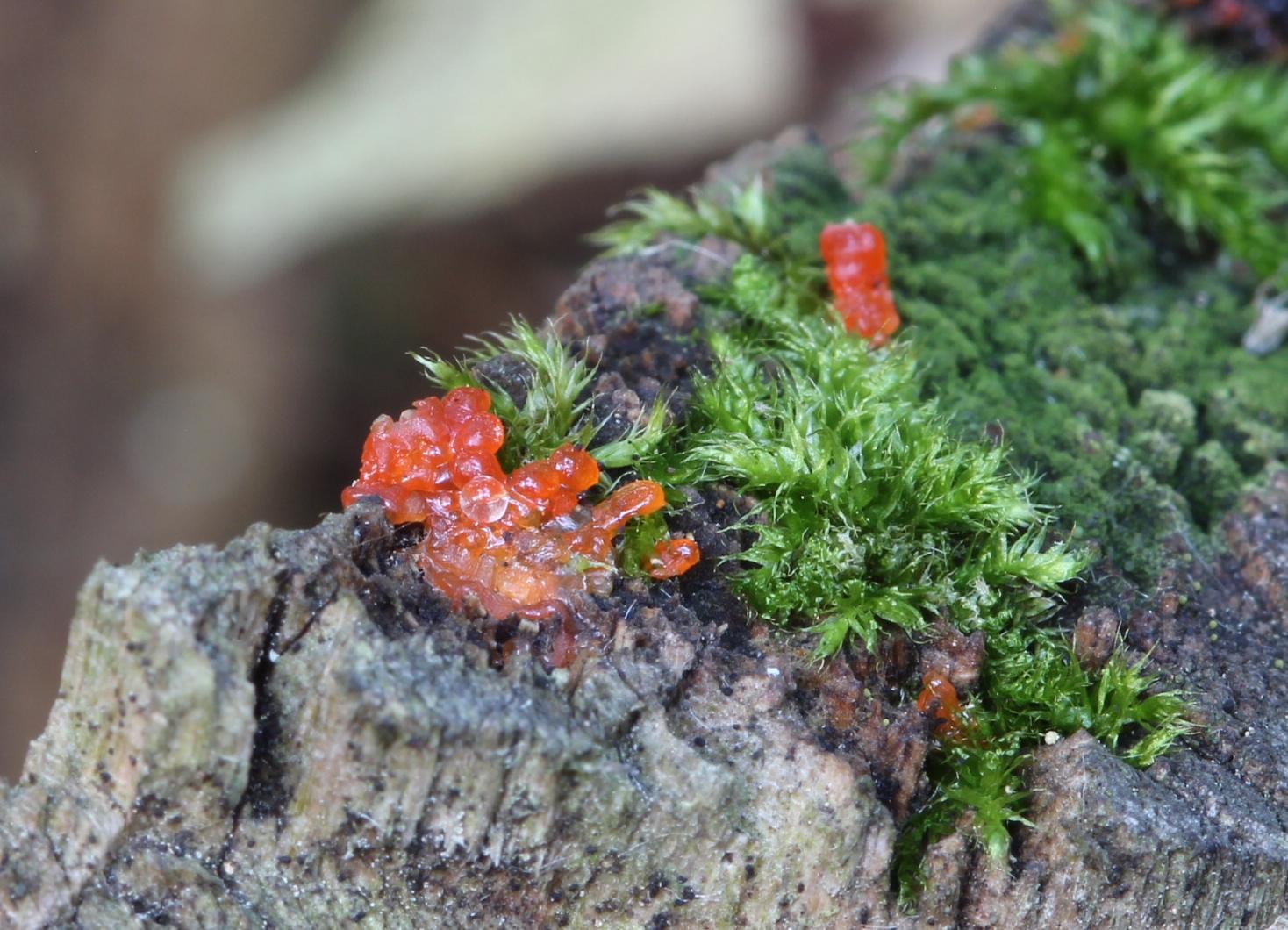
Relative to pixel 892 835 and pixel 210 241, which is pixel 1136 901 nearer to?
pixel 892 835

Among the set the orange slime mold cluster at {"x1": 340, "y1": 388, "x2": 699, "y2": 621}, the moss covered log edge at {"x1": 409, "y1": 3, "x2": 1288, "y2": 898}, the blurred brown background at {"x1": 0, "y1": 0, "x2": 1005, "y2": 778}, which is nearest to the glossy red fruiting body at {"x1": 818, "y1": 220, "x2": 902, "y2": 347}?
the moss covered log edge at {"x1": 409, "y1": 3, "x2": 1288, "y2": 898}

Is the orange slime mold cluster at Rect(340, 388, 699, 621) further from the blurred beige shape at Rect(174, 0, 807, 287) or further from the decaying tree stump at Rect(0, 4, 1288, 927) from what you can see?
the blurred beige shape at Rect(174, 0, 807, 287)

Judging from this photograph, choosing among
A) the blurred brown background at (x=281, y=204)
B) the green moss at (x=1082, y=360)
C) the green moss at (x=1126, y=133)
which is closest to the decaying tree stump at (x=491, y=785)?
the green moss at (x=1082, y=360)

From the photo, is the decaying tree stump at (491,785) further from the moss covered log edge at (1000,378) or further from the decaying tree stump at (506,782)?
the moss covered log edge at (1000,378)

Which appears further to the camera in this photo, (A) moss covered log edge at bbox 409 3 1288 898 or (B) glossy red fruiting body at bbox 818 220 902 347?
(B) glossy red fruiting body at bbox 818 220 902 347

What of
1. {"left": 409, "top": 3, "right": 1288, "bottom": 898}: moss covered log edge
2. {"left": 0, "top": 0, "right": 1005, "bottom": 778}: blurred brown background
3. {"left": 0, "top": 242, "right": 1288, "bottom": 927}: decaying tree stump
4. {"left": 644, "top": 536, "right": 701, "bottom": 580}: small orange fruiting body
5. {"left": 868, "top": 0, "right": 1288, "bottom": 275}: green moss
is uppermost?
{"left": 0, "top": 0, "right": 1005, "bottom": 778}: blurred brown background

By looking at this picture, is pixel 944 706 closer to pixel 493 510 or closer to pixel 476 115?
pixel 493 510
